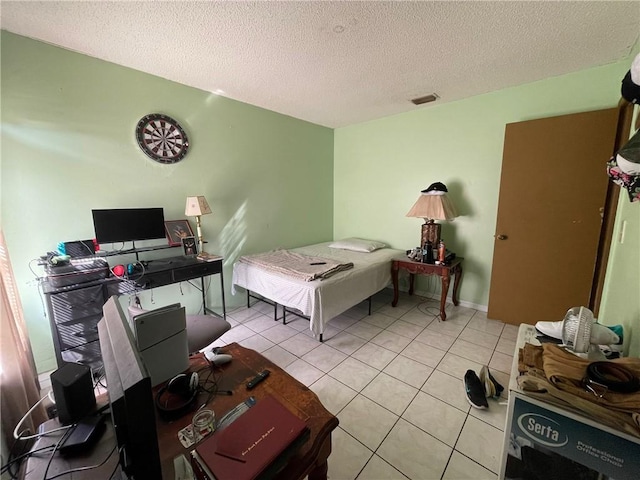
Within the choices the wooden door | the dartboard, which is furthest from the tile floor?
the dartboard

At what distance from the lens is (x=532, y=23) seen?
1656 mm

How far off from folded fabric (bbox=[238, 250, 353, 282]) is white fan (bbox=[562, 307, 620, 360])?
1.63m

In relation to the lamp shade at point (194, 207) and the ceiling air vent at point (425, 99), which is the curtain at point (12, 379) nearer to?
the lamp shade at point (194, 207)

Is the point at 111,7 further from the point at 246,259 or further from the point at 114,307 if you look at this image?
the point at 246,259

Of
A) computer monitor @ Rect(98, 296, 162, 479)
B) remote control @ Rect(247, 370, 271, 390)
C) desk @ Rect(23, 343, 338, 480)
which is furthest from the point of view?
remote control @ Rect(247, 370, 271, 390)

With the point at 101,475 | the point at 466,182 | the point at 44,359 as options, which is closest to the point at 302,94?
the point at 466,182

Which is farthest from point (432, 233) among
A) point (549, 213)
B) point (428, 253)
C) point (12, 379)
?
point (12, 379)

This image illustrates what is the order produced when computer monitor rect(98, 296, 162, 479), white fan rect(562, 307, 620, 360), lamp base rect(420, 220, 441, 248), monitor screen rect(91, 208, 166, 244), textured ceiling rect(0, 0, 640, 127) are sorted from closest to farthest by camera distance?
computer monitor rect(98, 296, 162, 479) → white fan rect(562, 307, 620, 360) → textured ceiling rect(0, 0, 640, 127) → monitor screen rect(91, 208, 166, 244) → lamp base rect(420, 220, 441, 248)

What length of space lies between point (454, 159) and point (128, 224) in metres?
3.46

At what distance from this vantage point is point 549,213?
2.42 meters

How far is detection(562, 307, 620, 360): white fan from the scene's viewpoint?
46.0 inches

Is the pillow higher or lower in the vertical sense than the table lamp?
lower

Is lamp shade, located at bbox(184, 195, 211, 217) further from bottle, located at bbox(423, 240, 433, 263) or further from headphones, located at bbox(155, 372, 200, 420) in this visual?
bottle, located at bbox(423, 240, 433, 263)

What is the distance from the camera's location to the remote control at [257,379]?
1.02 meters
